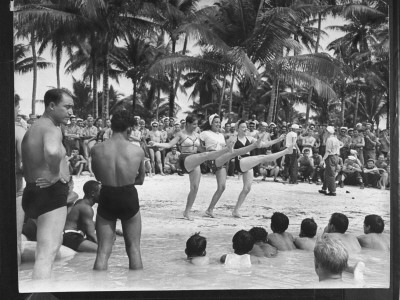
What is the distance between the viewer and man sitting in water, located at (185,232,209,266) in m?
4.03

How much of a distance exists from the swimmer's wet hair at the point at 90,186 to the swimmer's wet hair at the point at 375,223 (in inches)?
84.1

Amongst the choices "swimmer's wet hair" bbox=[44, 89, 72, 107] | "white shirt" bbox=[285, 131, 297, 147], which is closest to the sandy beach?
"white shirt" bbox=[285, 131, 297, 147]

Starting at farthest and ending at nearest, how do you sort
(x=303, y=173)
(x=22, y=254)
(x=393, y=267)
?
(x=303, y=173)
(x=393, y=267)
(x=22, y=254)

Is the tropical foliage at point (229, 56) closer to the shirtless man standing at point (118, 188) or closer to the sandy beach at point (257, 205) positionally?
the shirtless man standing at point (118, 188)

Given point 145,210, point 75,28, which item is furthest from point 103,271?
point 75,28

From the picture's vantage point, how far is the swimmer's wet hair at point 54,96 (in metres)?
3.87

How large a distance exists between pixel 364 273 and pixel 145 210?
175 cm

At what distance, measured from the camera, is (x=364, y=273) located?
161 inches

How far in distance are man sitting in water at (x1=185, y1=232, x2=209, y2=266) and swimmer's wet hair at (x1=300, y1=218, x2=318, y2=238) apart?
821 mm

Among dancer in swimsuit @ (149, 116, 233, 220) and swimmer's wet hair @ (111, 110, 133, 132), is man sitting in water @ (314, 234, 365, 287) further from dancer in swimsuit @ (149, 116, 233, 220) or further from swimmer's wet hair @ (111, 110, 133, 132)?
swimmer's wet hair @ (111, 110, 133, 132)

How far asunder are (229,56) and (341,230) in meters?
1.65

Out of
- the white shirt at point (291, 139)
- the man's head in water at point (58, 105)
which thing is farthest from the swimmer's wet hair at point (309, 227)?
the man's head in water at point (58, 105)

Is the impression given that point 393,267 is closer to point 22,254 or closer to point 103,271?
point 103,271

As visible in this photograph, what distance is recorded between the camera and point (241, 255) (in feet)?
13.4
